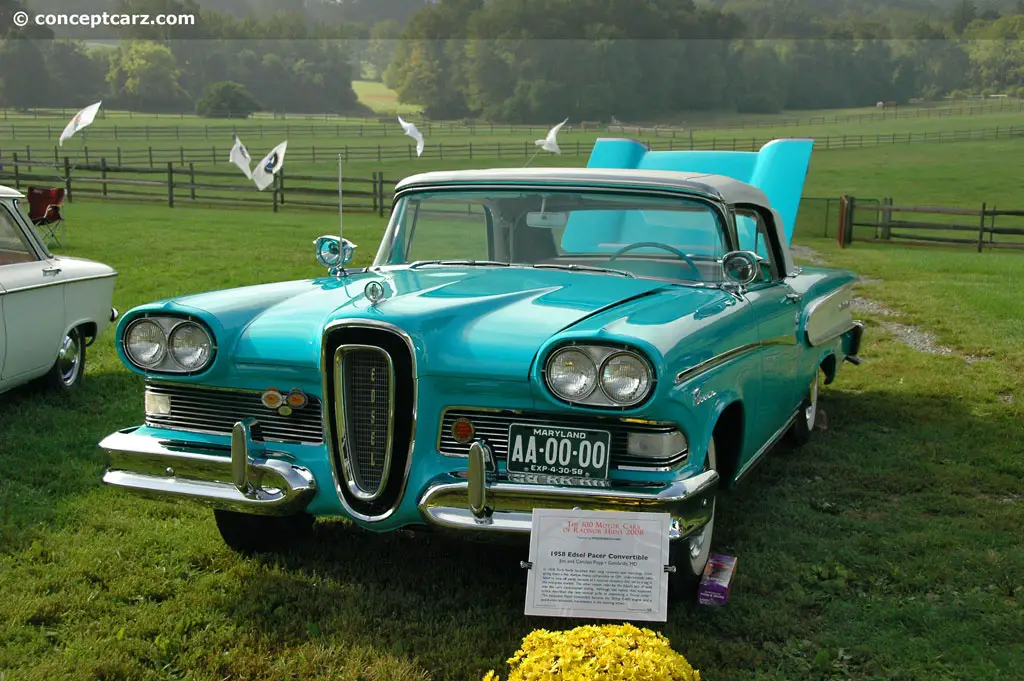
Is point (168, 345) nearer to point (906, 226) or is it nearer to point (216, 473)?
point (216, 473)

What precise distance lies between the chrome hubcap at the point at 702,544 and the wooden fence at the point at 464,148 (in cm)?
5221

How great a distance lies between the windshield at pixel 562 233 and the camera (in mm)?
4938

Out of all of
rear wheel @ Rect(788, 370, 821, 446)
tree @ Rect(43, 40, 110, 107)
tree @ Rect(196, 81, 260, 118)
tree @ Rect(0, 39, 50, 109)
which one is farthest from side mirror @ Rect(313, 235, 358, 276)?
tree @ Rect(43, 40, 110, 107)

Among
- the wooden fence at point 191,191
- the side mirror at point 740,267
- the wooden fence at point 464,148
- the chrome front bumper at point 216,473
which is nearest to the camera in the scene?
the chrome front bumper at point 216,473

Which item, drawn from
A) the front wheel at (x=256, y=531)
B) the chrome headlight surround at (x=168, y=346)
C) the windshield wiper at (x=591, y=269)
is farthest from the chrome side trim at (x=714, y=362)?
the front wheel at (x=256, y=531)

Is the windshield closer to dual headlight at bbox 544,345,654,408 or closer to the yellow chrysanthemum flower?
dual headlight at bbox 544,345,654,408

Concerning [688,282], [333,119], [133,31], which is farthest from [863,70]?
[688,282]

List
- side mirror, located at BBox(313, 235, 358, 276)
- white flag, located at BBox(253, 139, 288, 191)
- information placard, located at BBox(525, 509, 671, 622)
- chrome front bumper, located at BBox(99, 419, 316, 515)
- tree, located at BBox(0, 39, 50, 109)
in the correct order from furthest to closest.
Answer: tree, located at BBox(0, 39, 50, 109), white flag, located at BBox(253, 139, 288, 191), side mirror, located at BBox(313, 235, 358, 276), chrome front bumper, located at BBox(99, 419, 316, 515), information placard, located at BBox(525, 509, 671, 622)

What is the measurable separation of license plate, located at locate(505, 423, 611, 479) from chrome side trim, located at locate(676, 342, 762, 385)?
35 centimetres

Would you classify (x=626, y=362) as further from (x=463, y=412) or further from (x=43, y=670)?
(x=43, y=670)

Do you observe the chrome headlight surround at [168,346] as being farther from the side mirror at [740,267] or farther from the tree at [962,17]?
the tree at [962,17]

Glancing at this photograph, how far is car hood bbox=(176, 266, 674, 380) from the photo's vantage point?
146 inches

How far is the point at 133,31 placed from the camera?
123m

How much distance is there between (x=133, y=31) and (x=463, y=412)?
131661 mm
